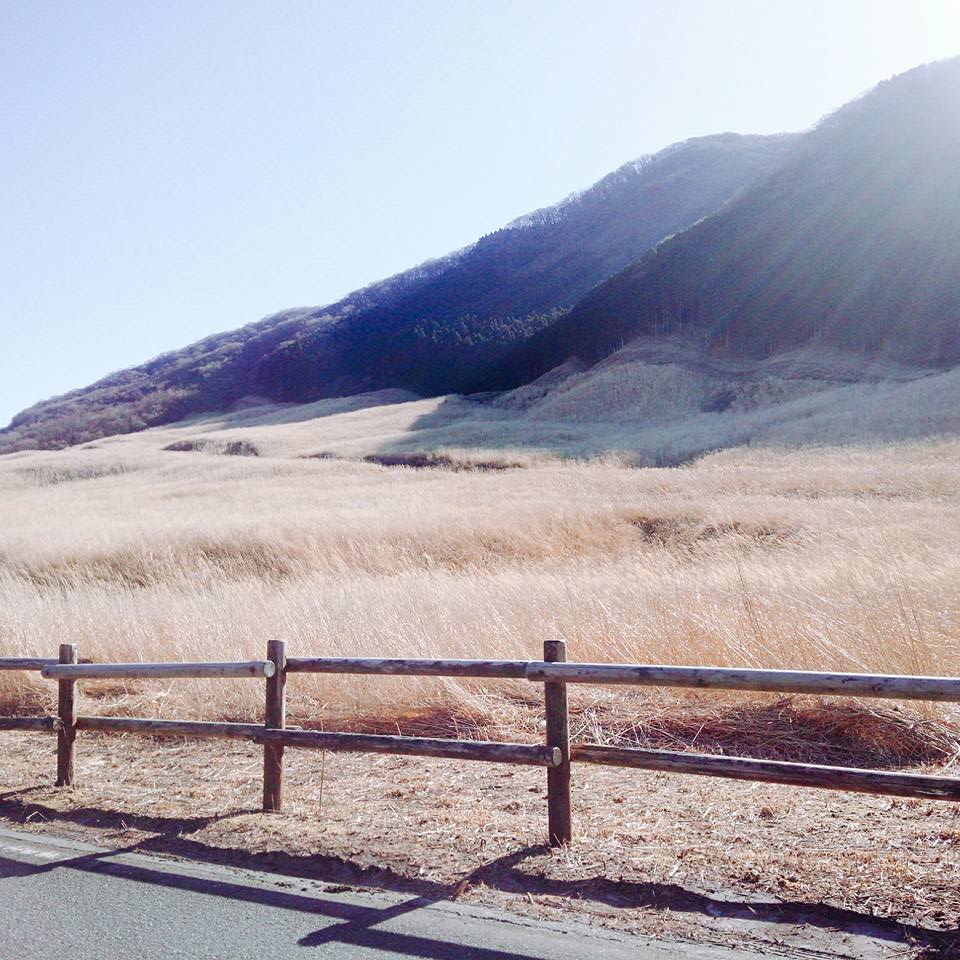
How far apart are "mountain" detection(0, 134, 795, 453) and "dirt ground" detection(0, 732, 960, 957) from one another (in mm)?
86031

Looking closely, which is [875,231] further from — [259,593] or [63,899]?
[63,899]

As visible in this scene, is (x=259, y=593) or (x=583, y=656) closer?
(x=583, y=656)

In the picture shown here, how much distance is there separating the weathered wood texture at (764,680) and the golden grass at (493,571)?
2.67 m

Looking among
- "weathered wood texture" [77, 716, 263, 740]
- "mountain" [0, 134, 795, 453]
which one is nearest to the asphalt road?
"weathered wood texture" [77, 716, 263, 740]

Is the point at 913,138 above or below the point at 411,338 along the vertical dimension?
above

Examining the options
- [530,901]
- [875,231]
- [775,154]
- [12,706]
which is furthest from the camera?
[775,154]

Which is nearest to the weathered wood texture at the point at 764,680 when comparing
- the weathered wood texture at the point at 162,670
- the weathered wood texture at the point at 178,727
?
the weathered wood texture at the point at 162,670

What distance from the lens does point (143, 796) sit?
20.3ft

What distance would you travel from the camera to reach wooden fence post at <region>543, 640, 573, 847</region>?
490cm

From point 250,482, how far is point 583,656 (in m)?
25.7

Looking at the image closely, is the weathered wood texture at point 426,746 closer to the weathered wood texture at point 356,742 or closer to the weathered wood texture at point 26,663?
the weathered wood texture at point 356,742

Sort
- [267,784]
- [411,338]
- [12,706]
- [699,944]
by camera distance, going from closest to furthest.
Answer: [699,944] < [267,784] < [12,706] < [411,338]

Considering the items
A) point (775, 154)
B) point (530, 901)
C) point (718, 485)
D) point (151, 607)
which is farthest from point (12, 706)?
point (775, 154)

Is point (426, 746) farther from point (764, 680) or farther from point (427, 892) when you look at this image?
point (764, 680)
